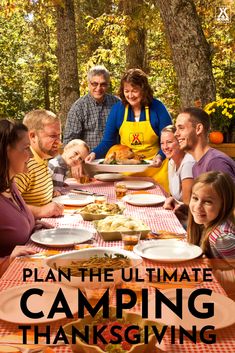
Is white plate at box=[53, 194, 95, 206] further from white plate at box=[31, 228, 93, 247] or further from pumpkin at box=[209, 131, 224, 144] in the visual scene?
pumpkin at box=[209, 131, 224, 144]

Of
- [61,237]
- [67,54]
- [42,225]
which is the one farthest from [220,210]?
[67,54]

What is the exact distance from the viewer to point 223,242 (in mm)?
2324

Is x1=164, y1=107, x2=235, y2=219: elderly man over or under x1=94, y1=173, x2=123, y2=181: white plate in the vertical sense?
over

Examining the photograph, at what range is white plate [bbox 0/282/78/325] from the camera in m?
1.50

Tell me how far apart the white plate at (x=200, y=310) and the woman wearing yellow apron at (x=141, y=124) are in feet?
Result: 9.05

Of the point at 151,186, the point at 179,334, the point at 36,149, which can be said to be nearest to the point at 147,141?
the point at 151,186

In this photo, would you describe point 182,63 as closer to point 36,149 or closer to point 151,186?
point 151,186

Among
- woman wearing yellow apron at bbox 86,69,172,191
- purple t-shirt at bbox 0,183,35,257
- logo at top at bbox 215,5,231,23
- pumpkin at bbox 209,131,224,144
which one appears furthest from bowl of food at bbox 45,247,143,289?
logo at top at bbox 215,5,231,23

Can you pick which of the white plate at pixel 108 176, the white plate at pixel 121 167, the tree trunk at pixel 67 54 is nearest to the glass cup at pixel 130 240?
the white plate at pixel 121 167

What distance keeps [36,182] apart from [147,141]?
171 centimetres

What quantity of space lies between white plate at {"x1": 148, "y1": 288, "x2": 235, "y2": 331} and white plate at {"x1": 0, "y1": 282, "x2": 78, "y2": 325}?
25 centimetres

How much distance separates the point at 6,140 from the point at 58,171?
1379 millimetres

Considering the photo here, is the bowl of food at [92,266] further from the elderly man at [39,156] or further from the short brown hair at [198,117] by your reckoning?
the short brown hair at [198,117]

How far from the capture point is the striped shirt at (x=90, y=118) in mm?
5031
